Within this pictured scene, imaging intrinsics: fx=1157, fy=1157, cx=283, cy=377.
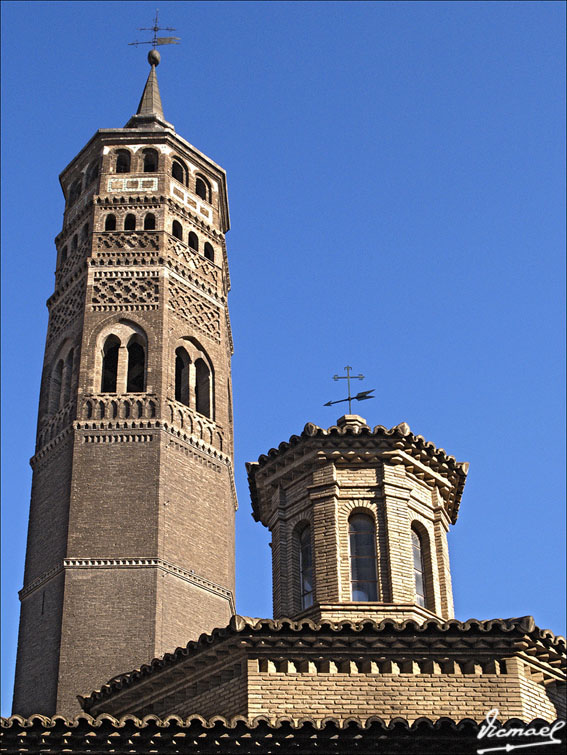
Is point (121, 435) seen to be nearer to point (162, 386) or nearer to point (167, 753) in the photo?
point (162, 386)

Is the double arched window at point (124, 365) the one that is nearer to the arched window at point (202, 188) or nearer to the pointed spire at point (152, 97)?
the arched window at point (202, 188)

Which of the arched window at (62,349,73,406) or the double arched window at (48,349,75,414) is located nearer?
the arched window at (62,349,73,406)

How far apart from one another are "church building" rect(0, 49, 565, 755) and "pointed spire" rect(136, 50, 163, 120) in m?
0.08

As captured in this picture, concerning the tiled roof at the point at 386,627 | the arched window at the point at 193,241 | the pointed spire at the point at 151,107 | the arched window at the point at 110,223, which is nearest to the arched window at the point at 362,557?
the tiled roof at the point at 386,627

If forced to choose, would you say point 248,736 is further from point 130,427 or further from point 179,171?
point 179,171

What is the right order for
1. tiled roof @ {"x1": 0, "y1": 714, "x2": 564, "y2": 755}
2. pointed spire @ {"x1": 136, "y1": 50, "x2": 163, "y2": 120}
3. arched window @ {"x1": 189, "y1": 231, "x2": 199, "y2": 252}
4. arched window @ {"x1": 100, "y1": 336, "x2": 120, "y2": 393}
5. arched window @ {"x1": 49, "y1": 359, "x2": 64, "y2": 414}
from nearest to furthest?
tiled roof @ {"x1": 0, "y1": 714, "x2": 564, "y2": 755}, arched window @ {"x1": 100, "y1": 336, "x2": 120, "y2": 393}, arched window @ {"x1": 49, "y1": 359, "x2": 64, "y2": 414}, arched window @ {"x1": 189, "y1": 231, "x2": 199, "y2": 252}, pointed spire @ {"x1": 136, "y1": 50, "x2": 163, "y2": 120}

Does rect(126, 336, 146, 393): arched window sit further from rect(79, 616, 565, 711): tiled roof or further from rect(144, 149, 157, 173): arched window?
rect(79, 616, 565, 711): tiled roof

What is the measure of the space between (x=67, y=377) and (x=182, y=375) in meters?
2.54

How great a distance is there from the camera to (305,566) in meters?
17.1

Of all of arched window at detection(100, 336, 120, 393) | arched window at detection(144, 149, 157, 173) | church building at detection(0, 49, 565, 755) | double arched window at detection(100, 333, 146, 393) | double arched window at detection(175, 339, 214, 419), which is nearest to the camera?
church building at detection(0, 49, 565, 755)

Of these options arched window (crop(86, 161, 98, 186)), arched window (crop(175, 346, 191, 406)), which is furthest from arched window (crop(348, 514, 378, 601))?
arched window (crop(86, 161, 98, 186))

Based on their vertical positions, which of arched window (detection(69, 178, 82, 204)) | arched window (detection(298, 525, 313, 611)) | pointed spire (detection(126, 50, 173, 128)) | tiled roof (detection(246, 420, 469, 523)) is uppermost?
pointed spire (detection(126, 50, 173, 128))

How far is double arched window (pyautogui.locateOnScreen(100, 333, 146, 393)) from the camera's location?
24.9 m

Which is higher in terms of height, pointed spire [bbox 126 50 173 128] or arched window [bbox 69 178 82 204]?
pointed spire [bbox 126 50 173 128]
